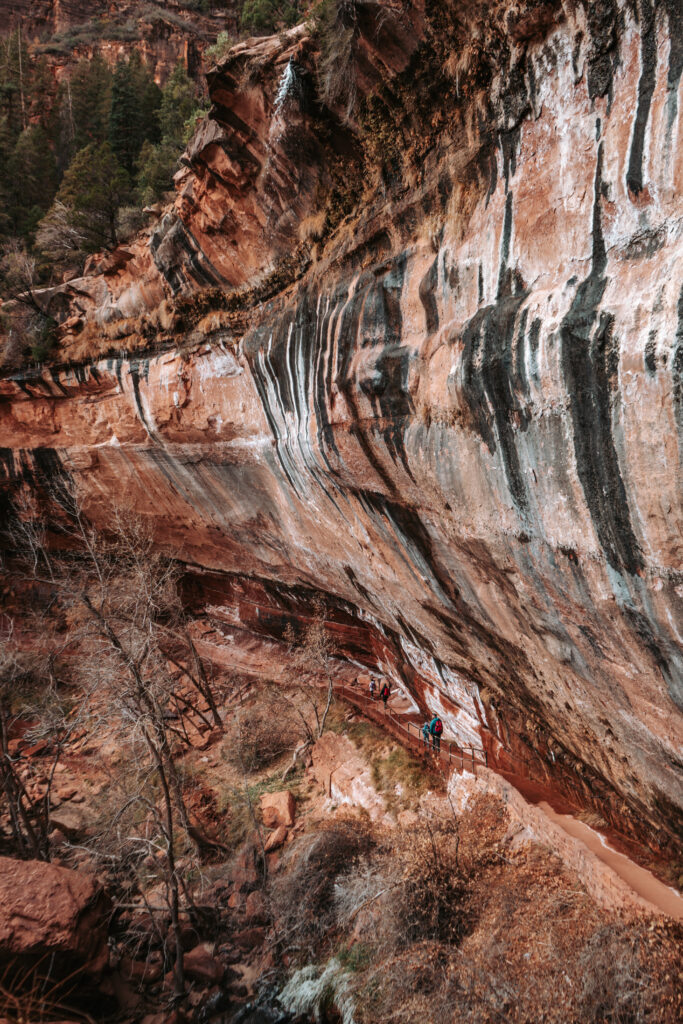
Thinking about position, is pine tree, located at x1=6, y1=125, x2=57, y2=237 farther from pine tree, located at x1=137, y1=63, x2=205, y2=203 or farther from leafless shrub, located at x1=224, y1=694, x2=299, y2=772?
leafless shrub, located at x1=224, y1=694, x2=299, y2=772

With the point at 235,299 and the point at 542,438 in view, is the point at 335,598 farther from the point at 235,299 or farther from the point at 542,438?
the point at 542,438

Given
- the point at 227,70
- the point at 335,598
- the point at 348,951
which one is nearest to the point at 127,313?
the point at 227,70

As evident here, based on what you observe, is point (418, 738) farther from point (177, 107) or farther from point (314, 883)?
point (177, 107)

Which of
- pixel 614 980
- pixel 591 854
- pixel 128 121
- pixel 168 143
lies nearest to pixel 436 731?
pixel 591 854

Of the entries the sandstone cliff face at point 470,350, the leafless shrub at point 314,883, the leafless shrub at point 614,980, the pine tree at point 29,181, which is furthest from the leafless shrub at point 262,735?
the pine tree at point 29,181

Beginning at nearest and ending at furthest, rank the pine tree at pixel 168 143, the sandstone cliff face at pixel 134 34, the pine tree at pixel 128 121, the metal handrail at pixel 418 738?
the metal handrail at pixel 418 738 < the pine tree at pixel 168 143 < the pine tree at pixel 128 121 < the sandstone cliff face at pixel 134 34

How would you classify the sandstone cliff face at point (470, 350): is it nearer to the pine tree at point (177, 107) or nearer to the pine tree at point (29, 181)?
the pine tree at point (177, 107)
